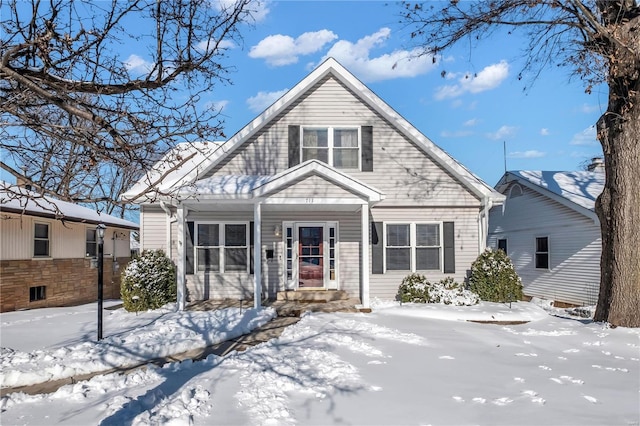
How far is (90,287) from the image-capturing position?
17422mm

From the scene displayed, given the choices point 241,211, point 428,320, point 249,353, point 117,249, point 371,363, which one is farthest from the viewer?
point 117,249

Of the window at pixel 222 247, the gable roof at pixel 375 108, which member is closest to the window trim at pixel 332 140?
the gable roof at pixel 375 108

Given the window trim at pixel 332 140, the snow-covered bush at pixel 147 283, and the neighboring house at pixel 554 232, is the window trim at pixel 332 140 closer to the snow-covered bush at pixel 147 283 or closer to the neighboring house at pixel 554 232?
the snow-covered bush at pixel 147 283

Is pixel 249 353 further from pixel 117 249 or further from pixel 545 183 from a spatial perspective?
pixel 117 249

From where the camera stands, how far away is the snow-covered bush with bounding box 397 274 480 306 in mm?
10852

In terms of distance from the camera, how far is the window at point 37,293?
45.4 feet

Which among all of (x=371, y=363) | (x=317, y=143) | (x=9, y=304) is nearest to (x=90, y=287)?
(x=9, y=304)

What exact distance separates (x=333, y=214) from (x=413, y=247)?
253cm

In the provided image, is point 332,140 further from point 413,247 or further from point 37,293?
point 37,293

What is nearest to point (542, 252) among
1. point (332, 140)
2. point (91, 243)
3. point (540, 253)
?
point (540, 253)

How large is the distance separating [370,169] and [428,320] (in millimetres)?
4787

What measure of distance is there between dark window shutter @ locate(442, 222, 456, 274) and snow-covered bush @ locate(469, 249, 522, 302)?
93 cm

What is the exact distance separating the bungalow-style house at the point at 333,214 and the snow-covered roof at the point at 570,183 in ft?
11.7

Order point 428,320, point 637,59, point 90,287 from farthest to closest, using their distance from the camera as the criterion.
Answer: point 90,287, point 428,320, point 637,59
